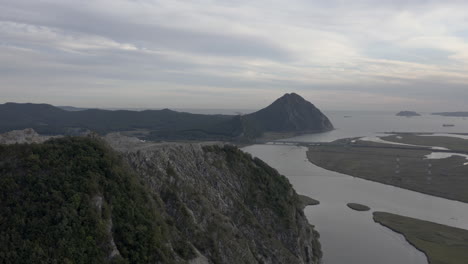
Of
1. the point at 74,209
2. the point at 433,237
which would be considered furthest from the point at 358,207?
the point at 74,209

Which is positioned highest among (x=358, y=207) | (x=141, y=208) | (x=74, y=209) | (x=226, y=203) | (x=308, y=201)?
(x=74, y=209)

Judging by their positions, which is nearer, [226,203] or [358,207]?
[226,203]

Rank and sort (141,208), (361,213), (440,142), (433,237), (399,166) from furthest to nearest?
(440,142)
(399,166)
(361,213)
(433,237)
(141,208)

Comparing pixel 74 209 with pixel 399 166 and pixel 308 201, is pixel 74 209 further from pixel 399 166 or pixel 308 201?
pixel 399 166

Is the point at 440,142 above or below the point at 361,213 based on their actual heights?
above

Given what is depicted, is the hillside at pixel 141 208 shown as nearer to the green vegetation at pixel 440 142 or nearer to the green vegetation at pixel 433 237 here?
the green vegetation at pixel 433 237
